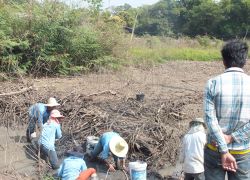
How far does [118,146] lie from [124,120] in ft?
4.62

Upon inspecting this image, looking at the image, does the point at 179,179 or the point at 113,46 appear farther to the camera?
the point at 113,46

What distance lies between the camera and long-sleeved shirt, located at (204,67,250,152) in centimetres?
322

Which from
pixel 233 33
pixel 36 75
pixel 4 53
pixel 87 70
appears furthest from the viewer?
pixel 233 33

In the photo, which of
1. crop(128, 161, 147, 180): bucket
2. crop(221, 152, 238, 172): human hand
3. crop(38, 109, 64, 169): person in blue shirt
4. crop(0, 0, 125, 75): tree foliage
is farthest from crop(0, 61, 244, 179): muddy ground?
crop(221, 152, 238, 172): human hand

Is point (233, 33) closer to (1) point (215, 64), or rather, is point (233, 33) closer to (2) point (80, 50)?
(1) point (215, 64)

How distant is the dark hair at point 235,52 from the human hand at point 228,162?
0.76m

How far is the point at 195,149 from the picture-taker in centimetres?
537

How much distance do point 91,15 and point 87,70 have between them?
251cm

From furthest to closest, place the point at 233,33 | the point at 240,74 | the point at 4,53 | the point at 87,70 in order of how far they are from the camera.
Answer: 1. the point at 233,33
2. the point at 87,70
3. the point at 4,53
4. the point at 240,74

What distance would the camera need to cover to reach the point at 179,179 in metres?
6.54

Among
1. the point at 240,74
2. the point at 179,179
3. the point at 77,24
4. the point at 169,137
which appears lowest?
the point at 179,179

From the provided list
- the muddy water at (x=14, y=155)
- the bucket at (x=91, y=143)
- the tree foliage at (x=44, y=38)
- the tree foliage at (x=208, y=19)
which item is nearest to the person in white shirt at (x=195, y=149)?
the bucket at (x=91, y=143)

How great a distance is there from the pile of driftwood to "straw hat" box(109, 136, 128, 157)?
0.55 m

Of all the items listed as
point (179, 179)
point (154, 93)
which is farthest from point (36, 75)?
point (179, 179)
